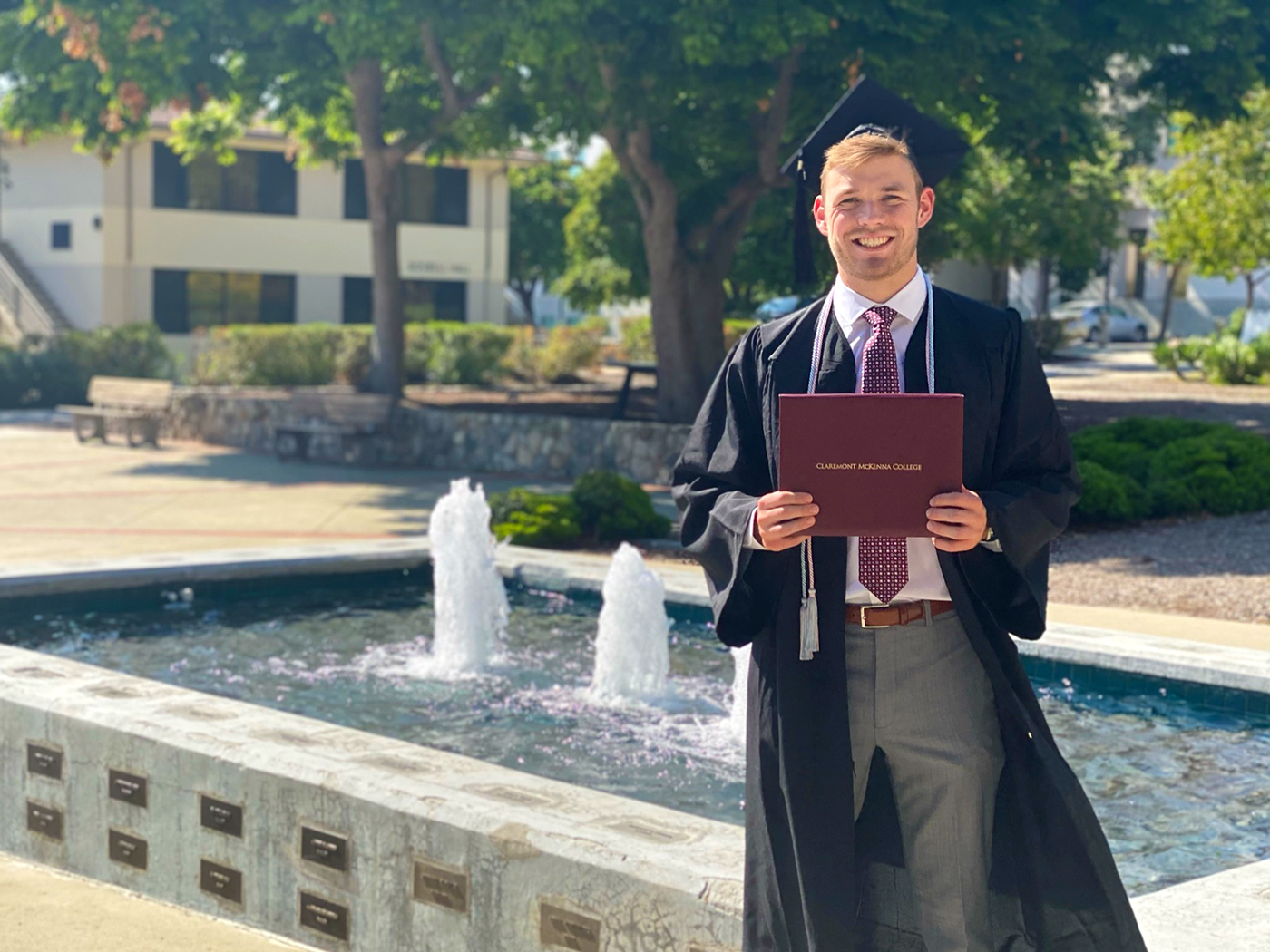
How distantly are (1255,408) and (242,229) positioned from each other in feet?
79.8

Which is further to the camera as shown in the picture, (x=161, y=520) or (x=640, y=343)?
(x=640, y=343)

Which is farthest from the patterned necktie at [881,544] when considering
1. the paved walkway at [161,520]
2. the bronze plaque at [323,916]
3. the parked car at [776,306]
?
the parked car at [776,306]

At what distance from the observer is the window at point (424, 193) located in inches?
1580

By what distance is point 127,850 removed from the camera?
221 inches

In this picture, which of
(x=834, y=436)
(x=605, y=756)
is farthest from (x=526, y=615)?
(x=834, y=436)

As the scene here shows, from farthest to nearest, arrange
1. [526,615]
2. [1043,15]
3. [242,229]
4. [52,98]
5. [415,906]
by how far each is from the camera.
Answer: [242,229] → [52,98] → [1043,15] → [526,615] → [415,906]

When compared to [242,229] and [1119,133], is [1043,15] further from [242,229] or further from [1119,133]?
[1119,133]

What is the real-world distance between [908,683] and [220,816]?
2.97 m

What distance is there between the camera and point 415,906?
15.4ft

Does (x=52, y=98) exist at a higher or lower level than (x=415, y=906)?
higher

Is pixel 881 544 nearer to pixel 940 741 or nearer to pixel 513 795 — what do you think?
pixel 940 741

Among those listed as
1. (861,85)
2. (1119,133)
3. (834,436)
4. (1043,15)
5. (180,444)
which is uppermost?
(1119,133)

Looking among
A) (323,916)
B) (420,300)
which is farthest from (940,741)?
(420,300)

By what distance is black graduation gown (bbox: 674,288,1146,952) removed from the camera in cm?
299
